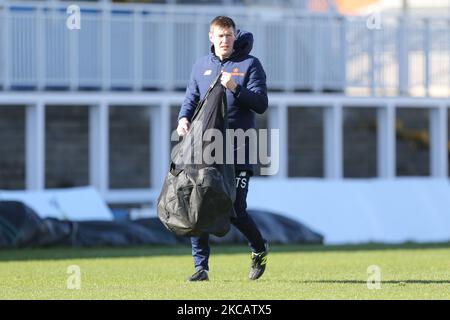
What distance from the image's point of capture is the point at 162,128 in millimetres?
22484

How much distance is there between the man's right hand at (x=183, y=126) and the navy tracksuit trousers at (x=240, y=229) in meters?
0.56

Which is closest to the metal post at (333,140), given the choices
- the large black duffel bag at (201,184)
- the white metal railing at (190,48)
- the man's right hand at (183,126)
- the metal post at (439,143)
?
the white metal railing at (190,48)

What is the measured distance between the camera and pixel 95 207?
19.9 meters

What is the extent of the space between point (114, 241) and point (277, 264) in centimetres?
477

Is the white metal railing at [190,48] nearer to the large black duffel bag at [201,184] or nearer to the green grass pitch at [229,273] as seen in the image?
the green grass pitch at [229,273]

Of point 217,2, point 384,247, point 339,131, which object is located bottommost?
point 384,247

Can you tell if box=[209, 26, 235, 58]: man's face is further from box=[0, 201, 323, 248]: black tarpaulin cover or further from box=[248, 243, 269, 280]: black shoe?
box=[0, 201, 323, 248]: black tarpaulin cover

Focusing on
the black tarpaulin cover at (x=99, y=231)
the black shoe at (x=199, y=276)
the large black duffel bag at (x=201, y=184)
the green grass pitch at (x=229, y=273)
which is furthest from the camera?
the black tarpaulin cover at (x=99, y=231)

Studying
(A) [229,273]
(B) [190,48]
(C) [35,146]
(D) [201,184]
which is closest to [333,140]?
(B) [190,48]

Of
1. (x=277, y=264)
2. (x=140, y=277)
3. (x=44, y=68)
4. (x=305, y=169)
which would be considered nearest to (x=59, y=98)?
Answer: (x=44, y=68)

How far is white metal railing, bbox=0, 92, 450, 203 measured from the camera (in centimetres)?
2167

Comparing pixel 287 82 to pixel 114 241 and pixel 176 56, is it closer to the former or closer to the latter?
pixel 176 56

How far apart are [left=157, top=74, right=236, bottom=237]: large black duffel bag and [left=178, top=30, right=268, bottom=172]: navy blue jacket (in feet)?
0.78

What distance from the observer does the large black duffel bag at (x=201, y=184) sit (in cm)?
1027
